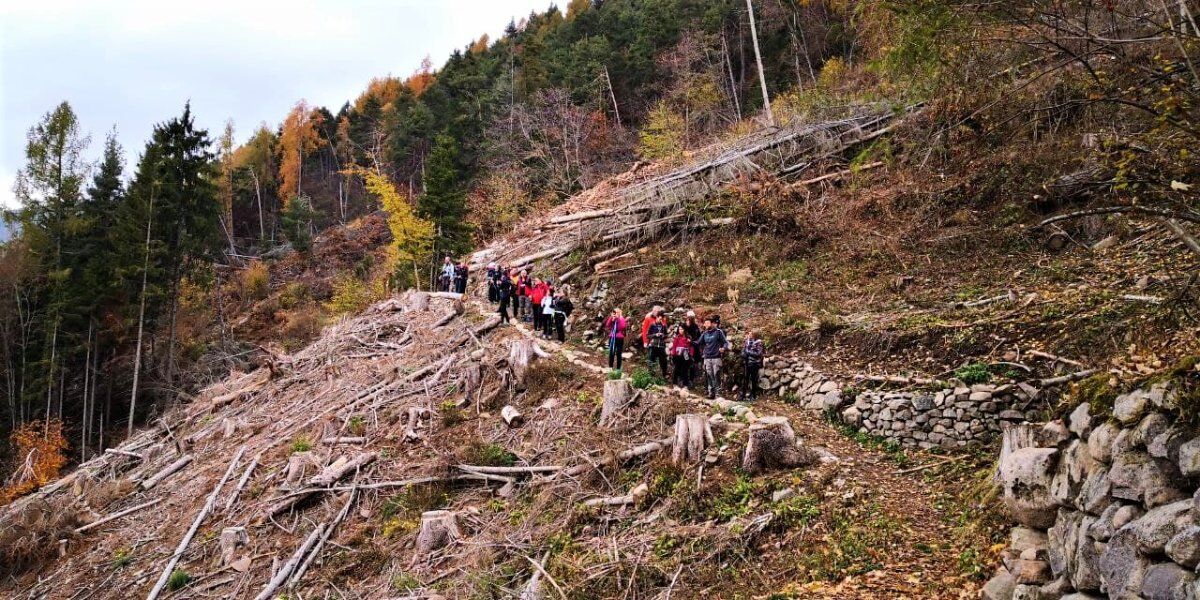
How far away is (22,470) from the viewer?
22828 millimetres

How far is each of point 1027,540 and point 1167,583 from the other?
1.87 metres

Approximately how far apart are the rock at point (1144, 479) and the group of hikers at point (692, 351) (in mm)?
6753

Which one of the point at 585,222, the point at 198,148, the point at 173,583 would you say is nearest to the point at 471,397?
the point at 173,583

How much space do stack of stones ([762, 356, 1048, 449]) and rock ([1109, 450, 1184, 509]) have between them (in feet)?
13.6

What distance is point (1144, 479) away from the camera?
4.16 metres

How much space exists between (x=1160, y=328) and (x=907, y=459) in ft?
14.7

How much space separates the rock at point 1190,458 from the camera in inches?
151

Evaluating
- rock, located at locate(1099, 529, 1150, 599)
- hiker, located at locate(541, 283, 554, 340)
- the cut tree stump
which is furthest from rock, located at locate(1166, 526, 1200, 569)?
hiker, located at locate(541, 283, 554, 340)

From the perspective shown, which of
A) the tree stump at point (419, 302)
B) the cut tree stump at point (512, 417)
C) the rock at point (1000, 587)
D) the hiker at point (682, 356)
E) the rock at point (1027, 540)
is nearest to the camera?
the rock at point (1000, 587)

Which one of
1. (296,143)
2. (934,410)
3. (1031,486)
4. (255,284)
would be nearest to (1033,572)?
(1031,486)

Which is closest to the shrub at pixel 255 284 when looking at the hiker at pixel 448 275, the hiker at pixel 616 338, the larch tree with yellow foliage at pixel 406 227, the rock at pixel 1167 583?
the larch tree with yellow foliage at pixel 406 227

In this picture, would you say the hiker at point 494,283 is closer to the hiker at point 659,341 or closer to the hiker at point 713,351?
the hiker at point 659,341

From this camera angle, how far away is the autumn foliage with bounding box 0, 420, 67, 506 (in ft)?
72.4

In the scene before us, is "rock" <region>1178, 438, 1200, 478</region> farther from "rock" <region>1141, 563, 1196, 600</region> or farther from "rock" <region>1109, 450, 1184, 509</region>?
"rock" <region>1141, 563, 1196, 600</region>
